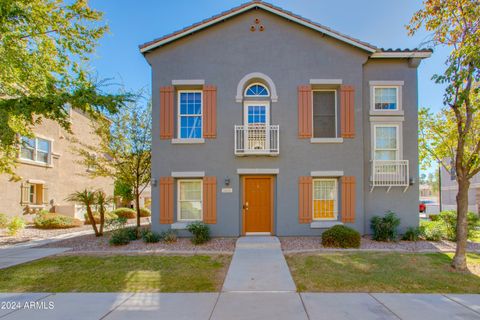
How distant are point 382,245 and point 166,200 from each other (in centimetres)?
804

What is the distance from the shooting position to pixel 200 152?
10398 millimetres

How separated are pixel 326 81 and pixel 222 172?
18.0 feet

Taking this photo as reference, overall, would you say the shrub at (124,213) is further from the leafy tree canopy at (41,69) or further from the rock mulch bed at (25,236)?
the leafy tree canopy at (41,69)

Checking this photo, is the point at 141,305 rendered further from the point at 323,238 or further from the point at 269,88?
the point at 269,88

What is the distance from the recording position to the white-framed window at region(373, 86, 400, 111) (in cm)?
1095

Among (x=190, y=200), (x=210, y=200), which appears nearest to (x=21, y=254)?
(x=190, y=200)

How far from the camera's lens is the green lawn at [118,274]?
5.75 m

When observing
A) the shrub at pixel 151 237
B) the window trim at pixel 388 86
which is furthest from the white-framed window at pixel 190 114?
the window trim at pixel 388 86

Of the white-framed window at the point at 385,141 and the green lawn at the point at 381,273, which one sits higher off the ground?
the white-framed window at the point at 385,141

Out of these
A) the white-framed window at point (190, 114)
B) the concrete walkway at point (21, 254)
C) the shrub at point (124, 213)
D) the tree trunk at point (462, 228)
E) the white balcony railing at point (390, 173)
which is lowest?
the shrub at point (124, 213)

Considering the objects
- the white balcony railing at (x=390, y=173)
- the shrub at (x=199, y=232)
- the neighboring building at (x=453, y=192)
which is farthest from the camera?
the neighboring building at (x=453, y=192)

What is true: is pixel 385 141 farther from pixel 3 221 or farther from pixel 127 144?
pixel 3 221

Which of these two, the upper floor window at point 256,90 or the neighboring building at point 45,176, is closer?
the upper floor window at point 256,90

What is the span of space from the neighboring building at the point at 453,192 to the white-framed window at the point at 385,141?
17403mm
